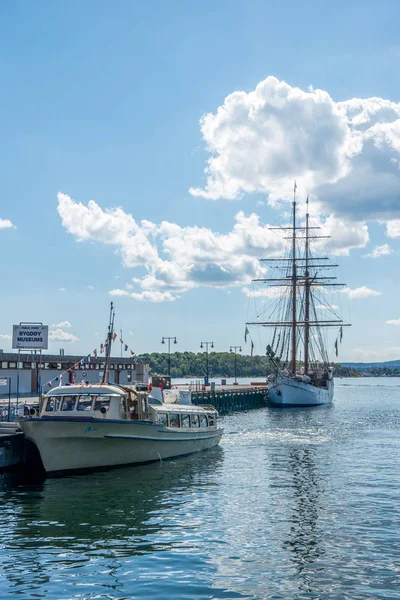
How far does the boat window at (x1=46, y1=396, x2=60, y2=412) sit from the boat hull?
2.43 m

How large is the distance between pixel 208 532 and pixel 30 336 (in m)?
31.0

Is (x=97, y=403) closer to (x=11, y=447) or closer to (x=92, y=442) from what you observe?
(x=92, y=442)

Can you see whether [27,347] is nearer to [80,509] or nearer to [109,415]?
[109,415]

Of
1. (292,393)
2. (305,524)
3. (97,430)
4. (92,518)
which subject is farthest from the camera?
(292,393)

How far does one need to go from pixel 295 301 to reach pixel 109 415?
84.0 metres

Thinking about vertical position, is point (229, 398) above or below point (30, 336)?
below

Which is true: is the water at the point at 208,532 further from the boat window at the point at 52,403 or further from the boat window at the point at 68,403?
the boat window at the point at 68,403

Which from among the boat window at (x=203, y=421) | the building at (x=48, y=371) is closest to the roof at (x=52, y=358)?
the building at (x=48, y=371)

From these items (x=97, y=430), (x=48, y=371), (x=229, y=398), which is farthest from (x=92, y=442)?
(x=229, y=398)

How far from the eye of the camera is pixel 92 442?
31.9m

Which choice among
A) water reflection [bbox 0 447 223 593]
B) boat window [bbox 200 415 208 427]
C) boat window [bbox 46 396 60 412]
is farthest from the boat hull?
boat window [bbox 200 415 208 427]

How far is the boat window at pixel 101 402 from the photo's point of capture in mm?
32781

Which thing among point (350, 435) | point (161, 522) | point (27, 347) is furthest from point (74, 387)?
point (350, 435)

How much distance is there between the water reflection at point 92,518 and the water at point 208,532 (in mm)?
48
